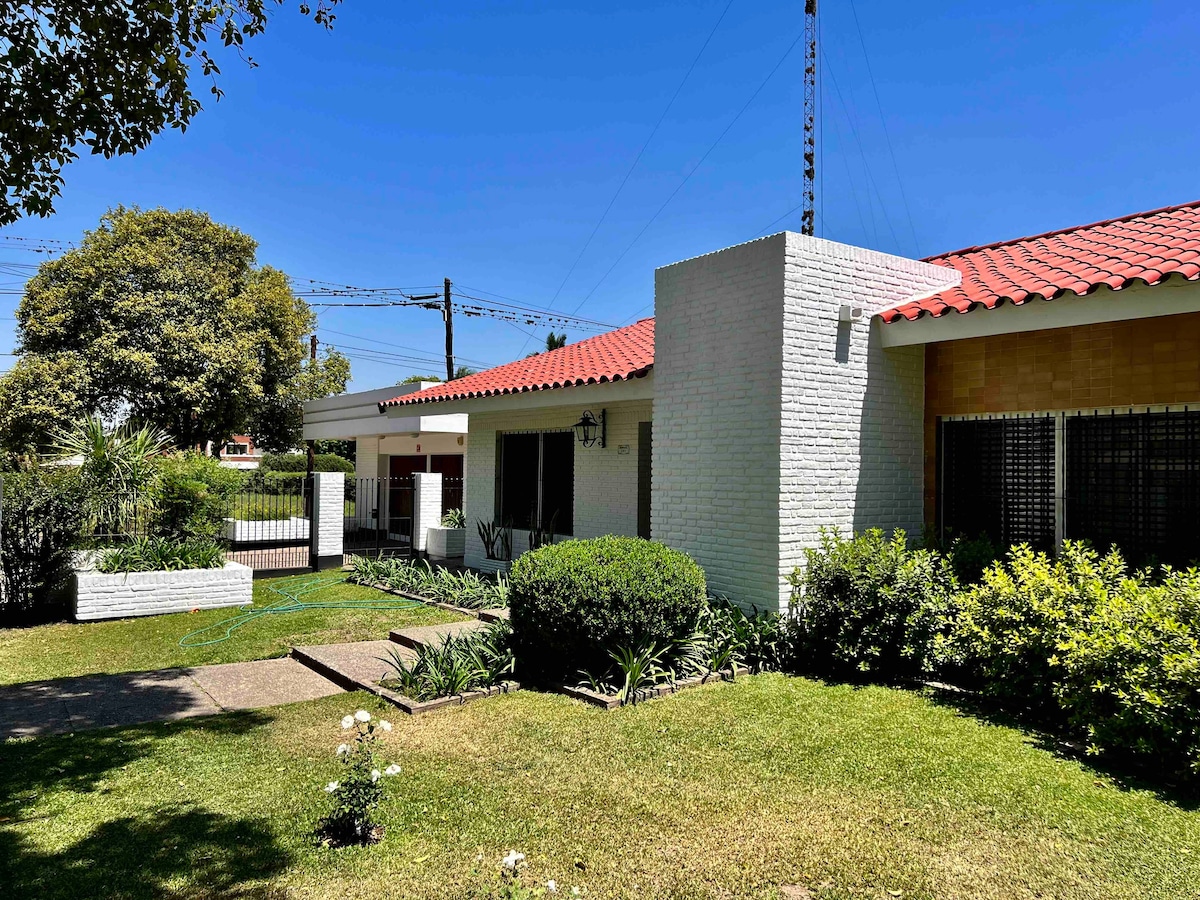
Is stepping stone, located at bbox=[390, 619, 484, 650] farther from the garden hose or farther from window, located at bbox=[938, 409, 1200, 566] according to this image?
window, located at bbox=[938, 409, 1200, 566]

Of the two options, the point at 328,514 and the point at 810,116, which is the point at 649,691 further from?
the point at 810,116

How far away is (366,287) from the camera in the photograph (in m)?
33.7

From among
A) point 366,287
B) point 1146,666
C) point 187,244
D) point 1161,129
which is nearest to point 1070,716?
point 1146,666

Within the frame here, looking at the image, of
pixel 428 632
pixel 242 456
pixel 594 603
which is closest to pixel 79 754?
pixel 594 603

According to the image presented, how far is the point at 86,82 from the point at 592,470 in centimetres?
801

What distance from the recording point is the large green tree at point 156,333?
2241 centimetres

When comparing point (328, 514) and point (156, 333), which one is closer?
point (328, 514)

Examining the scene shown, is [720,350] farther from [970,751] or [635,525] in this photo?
[970,751]

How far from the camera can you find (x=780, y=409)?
7484mm

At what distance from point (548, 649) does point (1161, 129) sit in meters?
14.0

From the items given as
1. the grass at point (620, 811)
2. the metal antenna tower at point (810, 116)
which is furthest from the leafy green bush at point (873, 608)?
the metal antenna tower at point (810, 116)

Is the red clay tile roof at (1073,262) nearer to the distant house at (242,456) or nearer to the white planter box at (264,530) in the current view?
the white planter box at (264,530)

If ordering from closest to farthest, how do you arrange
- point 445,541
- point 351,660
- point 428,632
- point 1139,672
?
point 1139,672 → point 351,660 → point 428,632 → point 445,541

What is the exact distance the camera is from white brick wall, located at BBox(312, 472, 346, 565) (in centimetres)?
1412
